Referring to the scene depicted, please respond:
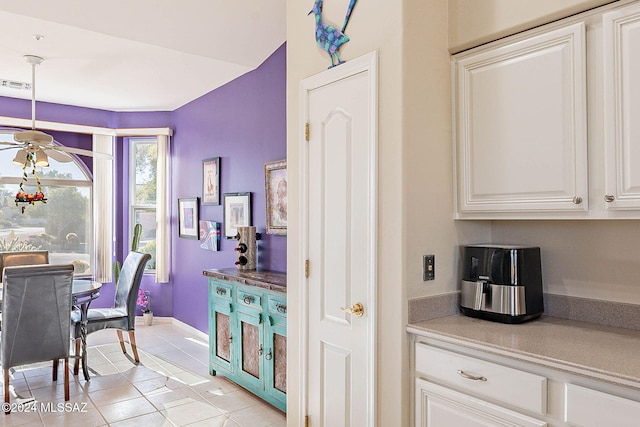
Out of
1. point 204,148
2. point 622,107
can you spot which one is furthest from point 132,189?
point 622,107

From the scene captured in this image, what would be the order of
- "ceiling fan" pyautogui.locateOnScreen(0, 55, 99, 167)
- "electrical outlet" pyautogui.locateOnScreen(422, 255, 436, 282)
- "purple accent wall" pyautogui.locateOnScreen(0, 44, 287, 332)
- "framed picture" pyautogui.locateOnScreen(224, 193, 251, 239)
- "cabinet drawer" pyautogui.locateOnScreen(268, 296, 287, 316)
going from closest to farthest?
"electrical outlet" pyautogui.locateOnScreen(422, 255, 436, 282), "cabinet drawer" pyautogui.locateOnScreen(268, 296, 287, 316), "ceiling fan" pyautogui.locateOnScreen(0, 55, 99, 167), "purple accent wall" pyautogui.locateOnScreen(0, 44, 287, 332), "framed picture" pyautogui.locateOnScreen(224, 193, 251, 239)

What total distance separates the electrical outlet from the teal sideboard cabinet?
124 centimetres

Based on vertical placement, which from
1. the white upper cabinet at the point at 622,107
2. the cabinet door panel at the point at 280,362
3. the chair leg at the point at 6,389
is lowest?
the chair leg at the point at 6,389

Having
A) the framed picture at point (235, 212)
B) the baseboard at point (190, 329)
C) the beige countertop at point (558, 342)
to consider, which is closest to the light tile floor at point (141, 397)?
the baseboard at point (190, 329)

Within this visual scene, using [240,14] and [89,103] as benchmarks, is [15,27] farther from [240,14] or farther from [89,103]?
[89,103]

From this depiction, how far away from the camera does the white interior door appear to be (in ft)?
6.95

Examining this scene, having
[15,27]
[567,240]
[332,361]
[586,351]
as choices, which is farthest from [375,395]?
[15,27]

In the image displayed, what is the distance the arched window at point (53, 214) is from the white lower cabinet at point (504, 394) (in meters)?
5.30

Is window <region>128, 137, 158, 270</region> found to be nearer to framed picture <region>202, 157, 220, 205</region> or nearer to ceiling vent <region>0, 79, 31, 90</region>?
framed picture <region>202, 157, 220, 205</region>

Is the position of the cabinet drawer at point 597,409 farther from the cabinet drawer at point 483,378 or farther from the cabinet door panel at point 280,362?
the cabinet door panel at point 280,362

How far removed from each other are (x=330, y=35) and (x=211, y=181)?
316cm

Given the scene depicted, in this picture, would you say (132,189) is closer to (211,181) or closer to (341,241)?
(211,181)

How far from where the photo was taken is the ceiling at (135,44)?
3125mm

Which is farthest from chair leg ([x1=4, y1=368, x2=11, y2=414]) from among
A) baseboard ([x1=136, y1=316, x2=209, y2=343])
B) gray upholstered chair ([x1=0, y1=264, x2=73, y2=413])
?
baseboard ([x1=136, y1=316, x2=209, y2=343])
